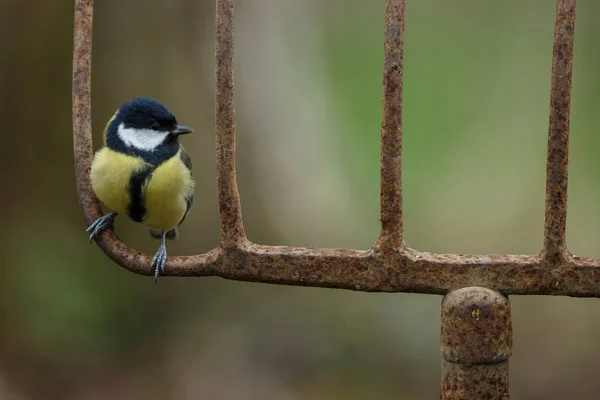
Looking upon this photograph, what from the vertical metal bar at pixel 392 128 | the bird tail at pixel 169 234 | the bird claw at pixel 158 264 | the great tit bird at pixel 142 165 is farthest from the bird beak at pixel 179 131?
the vertical metal bar at pixel 392 128

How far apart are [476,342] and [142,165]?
3.46 feet

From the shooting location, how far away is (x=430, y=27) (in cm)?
250

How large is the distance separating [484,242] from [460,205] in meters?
0.13

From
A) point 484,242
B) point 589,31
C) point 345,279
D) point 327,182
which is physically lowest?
point 484,242

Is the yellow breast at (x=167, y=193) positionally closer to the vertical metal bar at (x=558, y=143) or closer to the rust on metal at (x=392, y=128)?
the rust on metal at (x=392, y=128)

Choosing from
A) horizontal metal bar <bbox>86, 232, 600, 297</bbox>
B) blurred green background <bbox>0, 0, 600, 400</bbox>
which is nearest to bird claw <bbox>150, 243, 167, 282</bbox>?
horizontal metal bar <bbox>86, 232, 600, 297</bbox>

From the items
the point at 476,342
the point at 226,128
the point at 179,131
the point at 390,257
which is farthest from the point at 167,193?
the point at 476,342

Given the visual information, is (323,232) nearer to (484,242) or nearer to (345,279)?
(484,242)

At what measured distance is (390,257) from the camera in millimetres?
1161

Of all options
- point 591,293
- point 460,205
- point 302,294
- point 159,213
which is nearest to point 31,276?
point 159,213

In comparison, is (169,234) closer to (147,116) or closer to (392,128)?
(147,116)

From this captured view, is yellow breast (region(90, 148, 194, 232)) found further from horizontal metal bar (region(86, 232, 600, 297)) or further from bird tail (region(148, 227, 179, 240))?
horizontal metal bar (region(86, 232, 600, 297))

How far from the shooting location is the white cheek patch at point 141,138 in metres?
1.92

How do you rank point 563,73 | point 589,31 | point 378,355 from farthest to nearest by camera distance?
1. point 378,355
2. point 589,31
3. point 563,73
